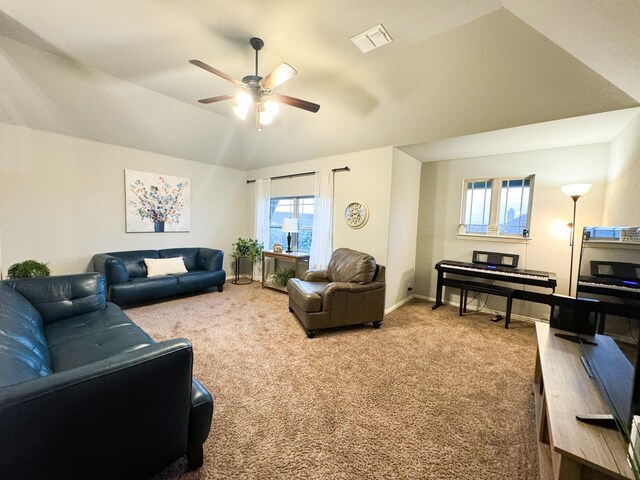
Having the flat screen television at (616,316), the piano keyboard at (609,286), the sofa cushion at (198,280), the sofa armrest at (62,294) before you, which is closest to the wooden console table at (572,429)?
the flat screen television at (616,316)

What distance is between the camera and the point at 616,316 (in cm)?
141

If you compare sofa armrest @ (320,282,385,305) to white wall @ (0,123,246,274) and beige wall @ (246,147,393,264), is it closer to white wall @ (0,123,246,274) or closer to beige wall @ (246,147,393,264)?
beige wall @ (246,147,393,264)

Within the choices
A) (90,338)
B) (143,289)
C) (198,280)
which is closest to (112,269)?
(143,289)

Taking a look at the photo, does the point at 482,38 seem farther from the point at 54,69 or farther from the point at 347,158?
the point at 54,69

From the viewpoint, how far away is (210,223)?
17.9 feet

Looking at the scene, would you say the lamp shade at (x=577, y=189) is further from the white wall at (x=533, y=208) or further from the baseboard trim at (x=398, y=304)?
the baseboard trim at (x=398, y=304)

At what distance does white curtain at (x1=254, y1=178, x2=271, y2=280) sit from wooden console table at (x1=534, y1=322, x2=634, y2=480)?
4.63 metres

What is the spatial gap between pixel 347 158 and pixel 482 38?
88.7 inches

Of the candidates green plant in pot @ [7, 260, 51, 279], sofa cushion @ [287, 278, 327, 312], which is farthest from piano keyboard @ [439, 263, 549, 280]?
green plant in pot @ [7, 260, 51, 279]

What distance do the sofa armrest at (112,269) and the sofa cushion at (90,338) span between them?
151 cm

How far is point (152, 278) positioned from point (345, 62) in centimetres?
389

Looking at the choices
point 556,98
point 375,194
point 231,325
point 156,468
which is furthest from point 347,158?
point 156,468

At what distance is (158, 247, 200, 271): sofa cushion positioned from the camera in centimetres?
460

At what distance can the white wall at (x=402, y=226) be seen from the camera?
12.4ft
